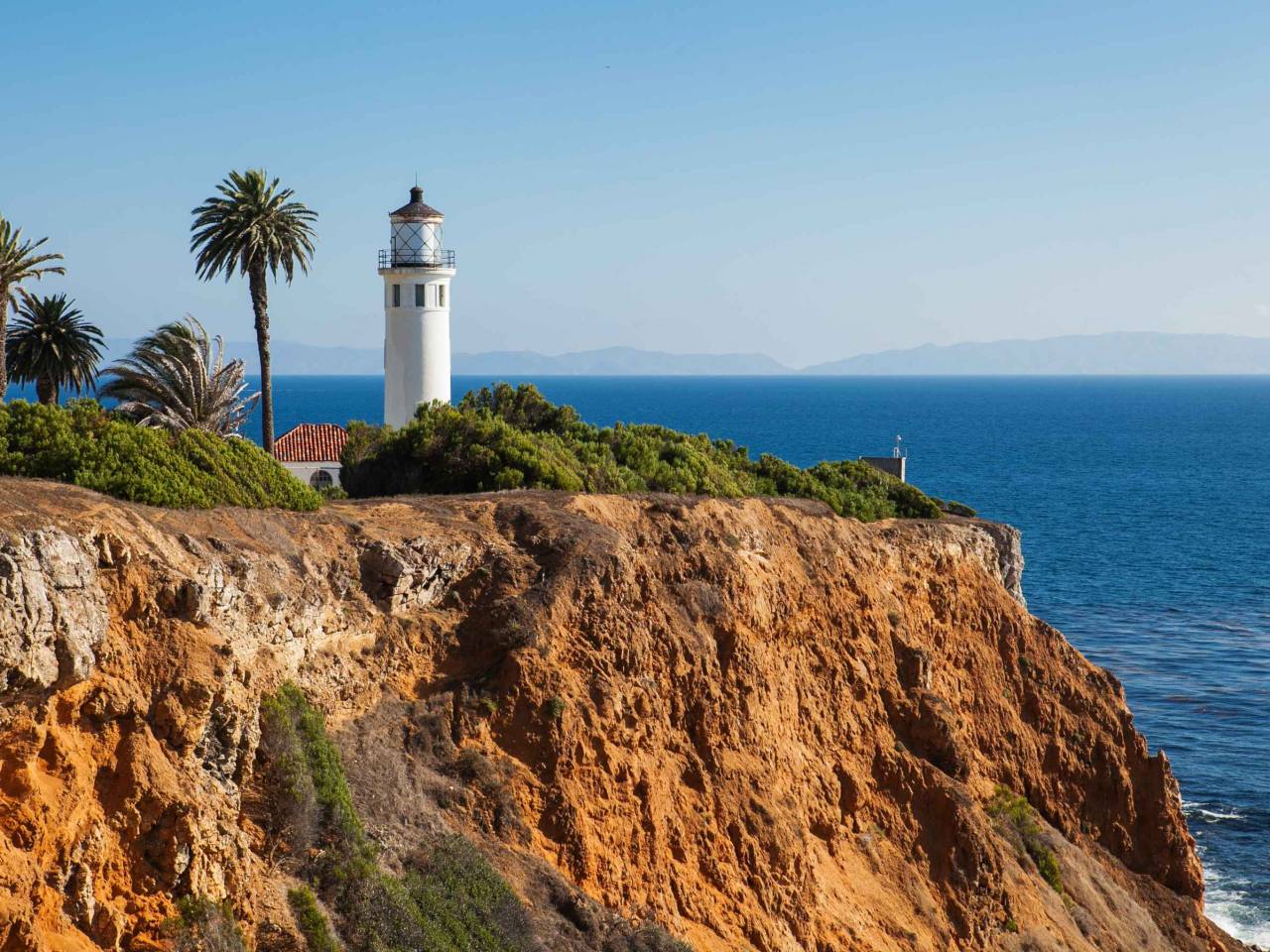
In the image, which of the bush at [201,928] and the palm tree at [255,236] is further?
the palm tree at [255,236]

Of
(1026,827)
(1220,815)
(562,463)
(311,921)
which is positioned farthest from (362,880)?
(1220,815)

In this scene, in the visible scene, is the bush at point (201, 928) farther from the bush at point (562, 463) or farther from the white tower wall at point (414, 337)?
the white tower wall at point (414, 337)

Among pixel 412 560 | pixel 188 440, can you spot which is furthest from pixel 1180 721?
pixel 188 440

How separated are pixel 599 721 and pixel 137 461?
843cm

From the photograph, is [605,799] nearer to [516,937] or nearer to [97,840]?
[516,937]

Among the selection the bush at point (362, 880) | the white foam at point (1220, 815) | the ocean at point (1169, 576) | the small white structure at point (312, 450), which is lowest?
Answer: the white foam at point (1220, 815)

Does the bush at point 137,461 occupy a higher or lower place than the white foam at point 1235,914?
higher

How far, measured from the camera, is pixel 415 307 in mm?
46312

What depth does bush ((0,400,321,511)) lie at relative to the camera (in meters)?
21.7

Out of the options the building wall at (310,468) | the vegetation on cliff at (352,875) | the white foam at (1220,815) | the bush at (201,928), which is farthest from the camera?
the building wall at (310,468)

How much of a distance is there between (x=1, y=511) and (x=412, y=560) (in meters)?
7.52

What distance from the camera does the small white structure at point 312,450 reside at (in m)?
50.7

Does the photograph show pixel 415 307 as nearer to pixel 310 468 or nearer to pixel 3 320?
pixel 310 468

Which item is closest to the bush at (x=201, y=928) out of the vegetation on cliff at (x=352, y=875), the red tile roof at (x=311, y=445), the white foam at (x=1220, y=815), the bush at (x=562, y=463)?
the vegetation on cliff at (x=352, y=875)
